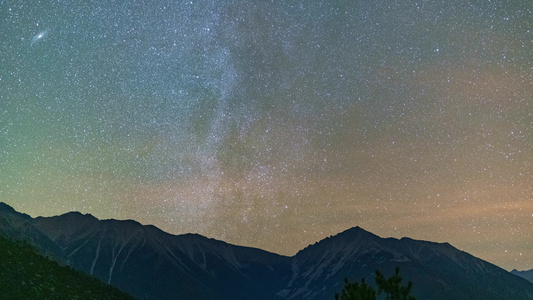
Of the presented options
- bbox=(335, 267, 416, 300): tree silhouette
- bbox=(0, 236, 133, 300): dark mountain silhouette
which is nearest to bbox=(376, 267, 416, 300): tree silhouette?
bbox=(335, 267, 416, 300): tree silhouette

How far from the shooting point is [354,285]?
40.9 meters

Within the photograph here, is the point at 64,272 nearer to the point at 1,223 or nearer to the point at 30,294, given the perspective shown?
the point at 30,294

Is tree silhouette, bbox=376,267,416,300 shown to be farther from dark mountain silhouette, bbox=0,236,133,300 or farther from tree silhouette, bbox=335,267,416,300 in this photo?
dark mountain silhouette, bbox=0,236,133,300

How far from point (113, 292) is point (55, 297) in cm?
3188

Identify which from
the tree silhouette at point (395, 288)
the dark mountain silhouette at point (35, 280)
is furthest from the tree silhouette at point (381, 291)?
the dark mountain silhouette at point (35, 280)

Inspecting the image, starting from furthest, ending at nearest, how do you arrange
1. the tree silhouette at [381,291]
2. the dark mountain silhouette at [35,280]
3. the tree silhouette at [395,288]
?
the dark mountain silhouette at [35,280] < the tree silhouette at [395,288] < the tree silhouette at [381,291]

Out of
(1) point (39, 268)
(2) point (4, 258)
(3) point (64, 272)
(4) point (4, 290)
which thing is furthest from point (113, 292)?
(4) point (4, 290)

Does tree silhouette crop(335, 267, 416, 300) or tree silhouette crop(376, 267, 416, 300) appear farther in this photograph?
tree silhouette crop(376, 267, 416, 300)

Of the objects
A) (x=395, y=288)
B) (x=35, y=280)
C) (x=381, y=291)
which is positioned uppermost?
(x=395, y=288)

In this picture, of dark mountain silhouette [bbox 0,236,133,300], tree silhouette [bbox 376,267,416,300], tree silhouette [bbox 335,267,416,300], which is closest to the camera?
tree silhouette [bbox 335,267,416,300]

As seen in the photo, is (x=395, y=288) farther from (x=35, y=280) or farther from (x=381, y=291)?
(x=35, y=280)

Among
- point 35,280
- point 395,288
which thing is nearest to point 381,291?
point 395,288

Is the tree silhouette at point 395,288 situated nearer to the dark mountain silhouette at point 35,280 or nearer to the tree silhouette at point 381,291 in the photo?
the tree silhouette at point 381,291

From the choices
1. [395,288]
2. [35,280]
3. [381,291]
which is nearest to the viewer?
[381,291]
